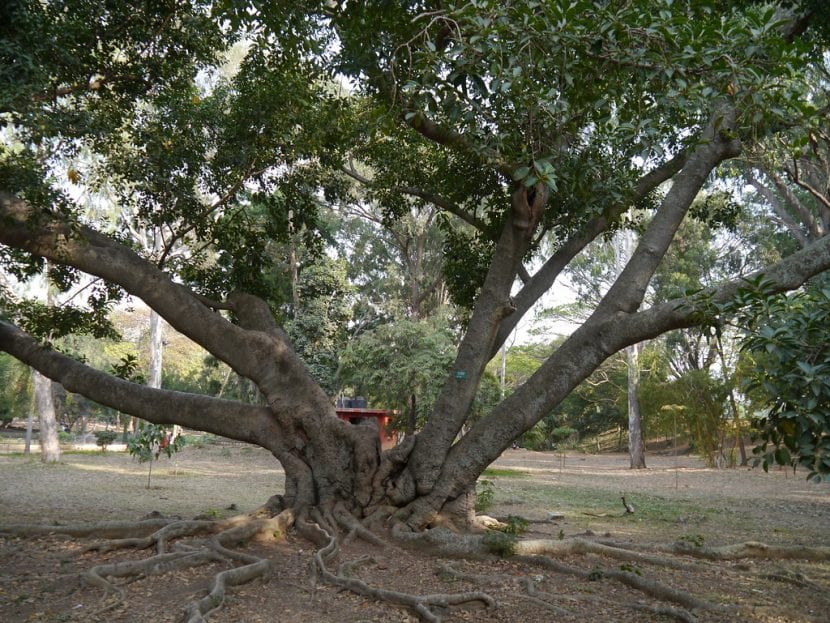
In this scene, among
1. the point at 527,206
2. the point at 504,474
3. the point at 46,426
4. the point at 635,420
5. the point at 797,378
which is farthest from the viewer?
the point at 635,420

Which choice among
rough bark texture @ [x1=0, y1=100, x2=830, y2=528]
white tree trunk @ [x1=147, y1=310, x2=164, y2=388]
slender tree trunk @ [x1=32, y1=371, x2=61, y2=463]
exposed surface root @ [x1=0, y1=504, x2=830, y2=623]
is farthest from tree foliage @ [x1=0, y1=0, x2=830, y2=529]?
white tree trunk @ [x1=147, y1=310, x2=164, y2=388]

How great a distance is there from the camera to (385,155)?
29.6ft

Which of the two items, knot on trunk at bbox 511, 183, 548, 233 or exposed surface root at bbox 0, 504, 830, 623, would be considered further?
knot on trunk at bbox 511, 183, 548, 233

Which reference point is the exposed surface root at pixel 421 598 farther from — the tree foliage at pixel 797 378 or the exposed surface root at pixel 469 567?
the tree foliage at pixel 797 378

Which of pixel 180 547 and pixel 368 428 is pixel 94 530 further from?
pixel 368 428

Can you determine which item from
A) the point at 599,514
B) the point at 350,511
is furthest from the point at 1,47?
the point at 599,514

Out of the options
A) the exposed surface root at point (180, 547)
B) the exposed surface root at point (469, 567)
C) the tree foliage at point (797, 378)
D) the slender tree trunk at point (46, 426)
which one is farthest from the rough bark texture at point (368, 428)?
the slender tree trunk at point (46, 426)

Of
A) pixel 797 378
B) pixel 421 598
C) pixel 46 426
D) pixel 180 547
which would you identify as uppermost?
pixel 797 378

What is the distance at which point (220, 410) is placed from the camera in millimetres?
7320

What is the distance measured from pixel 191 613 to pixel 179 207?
514cm

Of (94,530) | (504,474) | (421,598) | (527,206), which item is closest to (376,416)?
(504,474)

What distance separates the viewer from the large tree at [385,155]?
4.52 meters

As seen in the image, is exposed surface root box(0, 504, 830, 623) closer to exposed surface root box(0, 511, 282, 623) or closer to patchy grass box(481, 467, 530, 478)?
exposed surface root box(0, 511, 282, 623)

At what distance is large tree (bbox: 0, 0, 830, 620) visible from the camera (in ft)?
14.8
